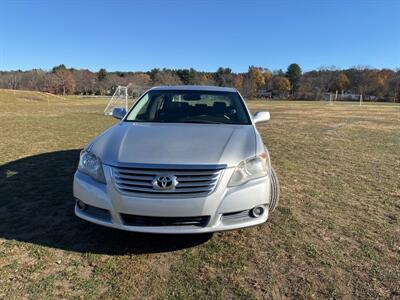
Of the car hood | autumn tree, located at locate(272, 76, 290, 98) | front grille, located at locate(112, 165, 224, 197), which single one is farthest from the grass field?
autumn tree, located at locate(272, 76, 290, 98)

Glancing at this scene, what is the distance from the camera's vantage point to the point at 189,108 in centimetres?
502

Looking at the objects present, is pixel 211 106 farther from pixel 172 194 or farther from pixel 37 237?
pixel 37 237

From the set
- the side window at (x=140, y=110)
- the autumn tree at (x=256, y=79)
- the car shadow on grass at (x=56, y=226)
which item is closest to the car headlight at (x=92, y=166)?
the car shadow on grass at (x=56, y=226)

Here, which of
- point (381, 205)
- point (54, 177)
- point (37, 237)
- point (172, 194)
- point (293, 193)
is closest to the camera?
point (172, 194)

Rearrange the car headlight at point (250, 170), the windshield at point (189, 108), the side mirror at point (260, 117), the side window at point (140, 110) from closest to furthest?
the car headlight at point (250, 170), the windshield at point (189, 108), the side window at point (140, 110), the side mirror at point (260, 117)

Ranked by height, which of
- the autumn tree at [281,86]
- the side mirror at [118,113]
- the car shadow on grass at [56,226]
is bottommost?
the car shadow on grass at [56,226]

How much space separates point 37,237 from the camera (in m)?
3.75

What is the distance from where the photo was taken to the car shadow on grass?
3.62 metres

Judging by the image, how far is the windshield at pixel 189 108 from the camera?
4730 millimetres

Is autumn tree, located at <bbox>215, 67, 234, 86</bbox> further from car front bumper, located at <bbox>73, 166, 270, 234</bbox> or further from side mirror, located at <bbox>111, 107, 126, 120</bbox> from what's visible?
car front bumper, located at <bbox>73, 166, 270, 234</bbox>

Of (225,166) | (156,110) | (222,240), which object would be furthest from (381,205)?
(156,110)

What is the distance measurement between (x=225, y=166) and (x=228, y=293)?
3.35 feet

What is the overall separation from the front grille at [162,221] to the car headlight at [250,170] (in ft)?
1.31

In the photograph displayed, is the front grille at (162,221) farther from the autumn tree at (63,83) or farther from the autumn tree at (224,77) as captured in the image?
the autumn tree at (63,83)
